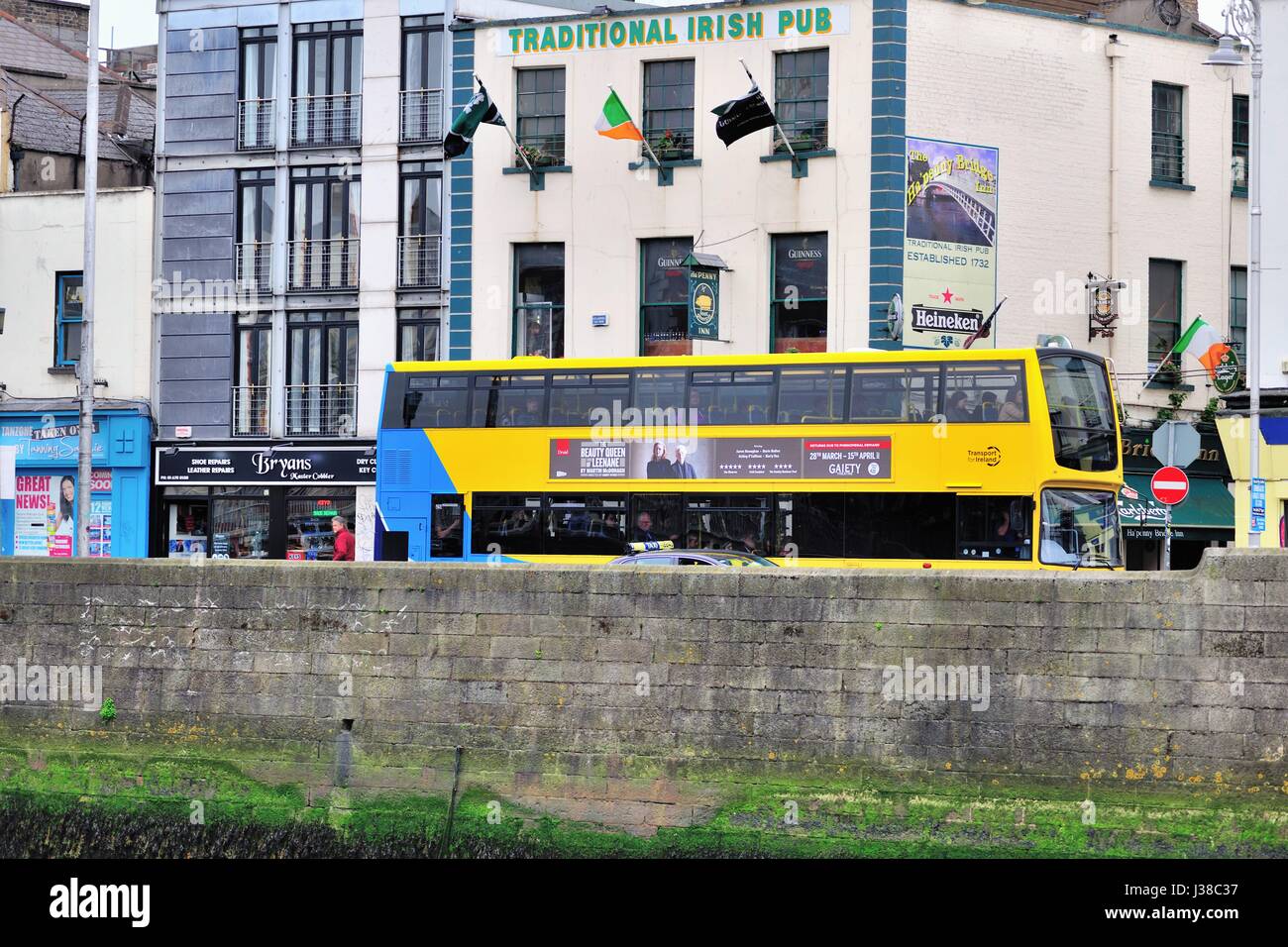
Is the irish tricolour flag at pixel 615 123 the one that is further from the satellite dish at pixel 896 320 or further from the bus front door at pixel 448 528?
the bus front door at pixel 448 528

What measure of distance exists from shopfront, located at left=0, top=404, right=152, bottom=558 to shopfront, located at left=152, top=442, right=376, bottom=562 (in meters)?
0.50

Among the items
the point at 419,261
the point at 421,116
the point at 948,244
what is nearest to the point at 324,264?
the point at 419,261

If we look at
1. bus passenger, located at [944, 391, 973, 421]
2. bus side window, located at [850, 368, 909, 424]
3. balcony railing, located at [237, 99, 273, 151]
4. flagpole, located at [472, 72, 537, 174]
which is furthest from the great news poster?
bus passenger, located at [944, 391, 973, 421]

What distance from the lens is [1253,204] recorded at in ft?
94.1

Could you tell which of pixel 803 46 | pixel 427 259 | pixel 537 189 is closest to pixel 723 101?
pixel 803 46

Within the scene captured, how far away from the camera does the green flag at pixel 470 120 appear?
110 feet

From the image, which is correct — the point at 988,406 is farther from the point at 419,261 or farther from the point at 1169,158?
the point at 419,261

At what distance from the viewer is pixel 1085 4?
132 feet

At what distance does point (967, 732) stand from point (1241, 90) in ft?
84.9

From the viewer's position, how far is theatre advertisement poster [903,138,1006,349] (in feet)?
108

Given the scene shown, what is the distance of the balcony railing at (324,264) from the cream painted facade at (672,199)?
3.15 metres

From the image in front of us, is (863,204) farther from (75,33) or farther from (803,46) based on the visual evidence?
(75,33)

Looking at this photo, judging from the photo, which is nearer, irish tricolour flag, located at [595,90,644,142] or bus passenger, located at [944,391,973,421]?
bus passenger, located at [944,391,973,421]

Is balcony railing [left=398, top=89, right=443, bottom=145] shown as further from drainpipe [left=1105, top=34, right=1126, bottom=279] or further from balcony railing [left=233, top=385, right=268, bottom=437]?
drainpipe [left=1105, top=34, right=1126, bottom=279]
